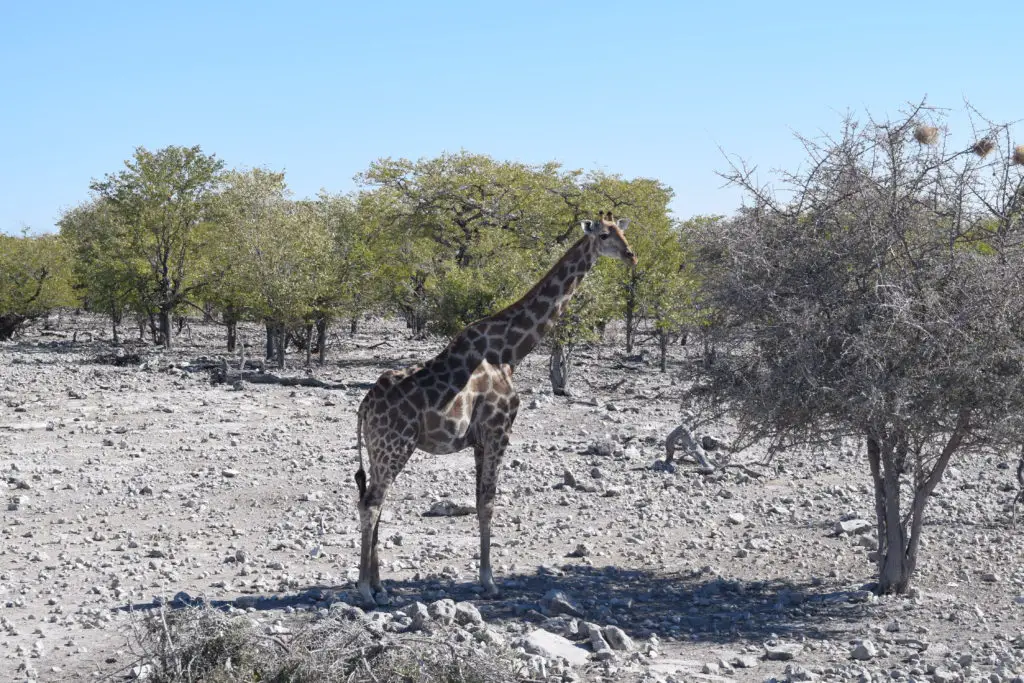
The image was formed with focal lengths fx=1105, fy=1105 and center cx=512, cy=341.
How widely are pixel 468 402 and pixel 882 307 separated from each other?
390 centimetres

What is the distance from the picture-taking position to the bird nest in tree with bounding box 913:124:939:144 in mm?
10055

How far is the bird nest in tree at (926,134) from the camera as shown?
10.1 m

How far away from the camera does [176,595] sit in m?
9.84

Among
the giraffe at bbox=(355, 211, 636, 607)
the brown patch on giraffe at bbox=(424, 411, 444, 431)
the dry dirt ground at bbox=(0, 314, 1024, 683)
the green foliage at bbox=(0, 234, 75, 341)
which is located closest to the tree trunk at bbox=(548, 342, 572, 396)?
the dry dirt ground at bbox=(0, 314, 1024, 683)

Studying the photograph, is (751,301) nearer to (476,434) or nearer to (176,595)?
(476,434)

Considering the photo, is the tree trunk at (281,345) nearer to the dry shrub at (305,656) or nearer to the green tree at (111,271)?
the green tree at (111,271)

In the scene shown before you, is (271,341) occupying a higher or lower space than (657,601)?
higher

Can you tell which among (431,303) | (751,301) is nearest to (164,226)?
(431,303)

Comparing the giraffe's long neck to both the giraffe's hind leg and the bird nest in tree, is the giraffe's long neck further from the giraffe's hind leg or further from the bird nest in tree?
the bird nest in tree

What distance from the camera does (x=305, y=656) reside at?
7219 mm

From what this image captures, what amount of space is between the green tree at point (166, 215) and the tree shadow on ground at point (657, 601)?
32.7m

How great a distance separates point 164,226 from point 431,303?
14.7 meters

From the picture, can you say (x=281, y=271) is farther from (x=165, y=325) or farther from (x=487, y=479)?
(x=487, y=479)

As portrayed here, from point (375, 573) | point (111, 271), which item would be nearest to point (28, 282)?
point (111, 271)
